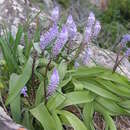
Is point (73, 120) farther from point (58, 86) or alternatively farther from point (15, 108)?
point (15, 108)

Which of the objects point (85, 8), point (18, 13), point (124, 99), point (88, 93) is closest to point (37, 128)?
point (88, 93)

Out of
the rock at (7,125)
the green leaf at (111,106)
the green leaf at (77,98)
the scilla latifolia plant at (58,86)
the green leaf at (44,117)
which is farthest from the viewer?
the green leaf at (111,106)

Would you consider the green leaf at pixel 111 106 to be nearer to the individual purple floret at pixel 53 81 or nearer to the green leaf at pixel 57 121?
the green leaf at pixel 57 121

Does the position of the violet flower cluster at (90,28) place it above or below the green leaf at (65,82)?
above

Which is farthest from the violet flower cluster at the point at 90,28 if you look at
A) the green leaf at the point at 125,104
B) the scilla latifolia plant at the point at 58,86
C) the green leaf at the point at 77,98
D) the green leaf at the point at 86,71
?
the green leaf at the point at 125,104

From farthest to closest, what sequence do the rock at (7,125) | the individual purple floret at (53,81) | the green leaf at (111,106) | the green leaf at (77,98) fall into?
the green leaf at (111,106) → the green leaf at (77,98) → the individual purple floret at (53,81) → the rock at (7,125)

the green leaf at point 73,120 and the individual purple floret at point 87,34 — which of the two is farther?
the individual purple floret at point 87,34

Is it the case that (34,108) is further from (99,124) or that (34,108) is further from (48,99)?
(99,124)

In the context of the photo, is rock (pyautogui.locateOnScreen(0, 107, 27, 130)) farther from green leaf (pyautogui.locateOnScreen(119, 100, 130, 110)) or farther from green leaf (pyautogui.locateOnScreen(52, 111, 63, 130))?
green leaf (pyautogui.locateOnScreen(119, 100, 130, 110))
